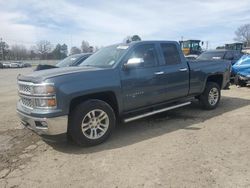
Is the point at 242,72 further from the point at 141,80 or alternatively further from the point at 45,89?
the point at 45,89

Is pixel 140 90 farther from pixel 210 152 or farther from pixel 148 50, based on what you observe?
pixel 210 152

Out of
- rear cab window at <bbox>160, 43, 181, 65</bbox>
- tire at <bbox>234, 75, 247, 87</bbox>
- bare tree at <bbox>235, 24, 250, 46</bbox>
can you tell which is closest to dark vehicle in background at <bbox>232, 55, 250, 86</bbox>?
tire at <bbox>234, 75, 247, 87</bbox>

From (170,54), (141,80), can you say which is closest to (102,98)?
(141,80)

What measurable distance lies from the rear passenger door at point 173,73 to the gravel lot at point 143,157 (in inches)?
28.3

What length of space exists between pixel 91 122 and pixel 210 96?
12.9ft

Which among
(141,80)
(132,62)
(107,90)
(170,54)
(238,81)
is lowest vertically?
(238,81)

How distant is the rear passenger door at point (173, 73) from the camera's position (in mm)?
6004

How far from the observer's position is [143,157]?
4320 millimetres

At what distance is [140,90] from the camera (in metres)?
5.49

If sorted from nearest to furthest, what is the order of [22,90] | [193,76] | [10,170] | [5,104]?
[10,170] < [22,90] < [193,76] < [5,104]

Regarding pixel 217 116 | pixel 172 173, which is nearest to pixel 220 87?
pixel 217 116

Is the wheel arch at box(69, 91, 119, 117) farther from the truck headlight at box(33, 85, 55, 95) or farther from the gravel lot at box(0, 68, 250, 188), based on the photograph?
the gravel lot at box(0, 68, 250, 188)

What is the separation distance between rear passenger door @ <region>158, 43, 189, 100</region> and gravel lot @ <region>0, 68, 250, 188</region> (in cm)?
72

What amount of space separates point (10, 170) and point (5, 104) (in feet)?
19.1
